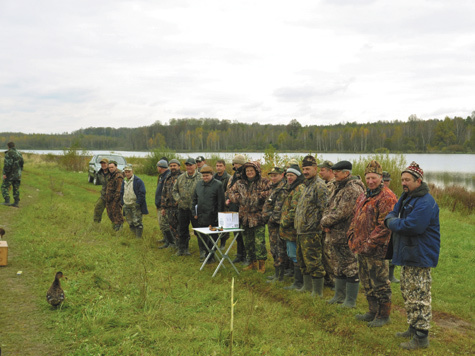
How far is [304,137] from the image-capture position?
9038 cm

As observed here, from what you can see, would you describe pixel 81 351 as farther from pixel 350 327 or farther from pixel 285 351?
pixel 350 327

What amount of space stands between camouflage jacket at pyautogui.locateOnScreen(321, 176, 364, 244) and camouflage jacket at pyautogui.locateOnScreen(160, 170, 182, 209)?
423cm

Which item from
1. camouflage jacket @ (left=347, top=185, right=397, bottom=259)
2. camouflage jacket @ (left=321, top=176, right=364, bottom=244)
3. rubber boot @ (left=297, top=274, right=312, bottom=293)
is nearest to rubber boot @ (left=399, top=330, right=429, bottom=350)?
camouflage jacket @ (left=347, top=185, right=397, bottom=259)

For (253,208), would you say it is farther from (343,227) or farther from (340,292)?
(340,292)

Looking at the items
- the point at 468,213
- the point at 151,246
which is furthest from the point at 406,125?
the point at 151,246

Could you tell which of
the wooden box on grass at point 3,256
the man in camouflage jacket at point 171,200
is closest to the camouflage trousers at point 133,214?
the man in camouflage jacket at point 171,200

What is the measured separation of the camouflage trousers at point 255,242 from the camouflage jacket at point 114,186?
392 centimetres

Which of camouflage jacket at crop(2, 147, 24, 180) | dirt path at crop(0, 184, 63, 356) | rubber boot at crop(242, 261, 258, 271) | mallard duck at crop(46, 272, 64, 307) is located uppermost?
camouflage jacket at crop(2, 147, 24, 180)

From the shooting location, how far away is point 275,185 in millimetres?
7086

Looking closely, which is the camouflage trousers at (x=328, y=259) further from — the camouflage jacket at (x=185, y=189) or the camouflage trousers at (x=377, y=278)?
the camouflage jacket at (x=185, y=189)

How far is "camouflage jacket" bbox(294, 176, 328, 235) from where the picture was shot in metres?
5.86

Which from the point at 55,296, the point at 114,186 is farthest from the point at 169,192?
the point at 55,296

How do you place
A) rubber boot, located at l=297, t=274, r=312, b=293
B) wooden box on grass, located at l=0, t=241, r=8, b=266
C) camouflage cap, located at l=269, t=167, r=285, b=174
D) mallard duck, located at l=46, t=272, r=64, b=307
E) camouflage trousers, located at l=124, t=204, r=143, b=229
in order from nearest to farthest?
1. mallard duck, located at l=46, t=272, r=64, b=307
2. rubber boot, located at l=297, t=274, r=312, b=293
3. wooden box on grass, located at l=0, t=241, r=8, b=266
4. camouflage cap, located at l=269, t=167, r=285, b=174
5. camouflage trousers, located at l=124, t=204, r=143, b=229

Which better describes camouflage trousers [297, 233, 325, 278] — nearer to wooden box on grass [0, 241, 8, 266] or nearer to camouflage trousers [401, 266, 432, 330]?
camouflage trousers [401, 266, 432, 330]
